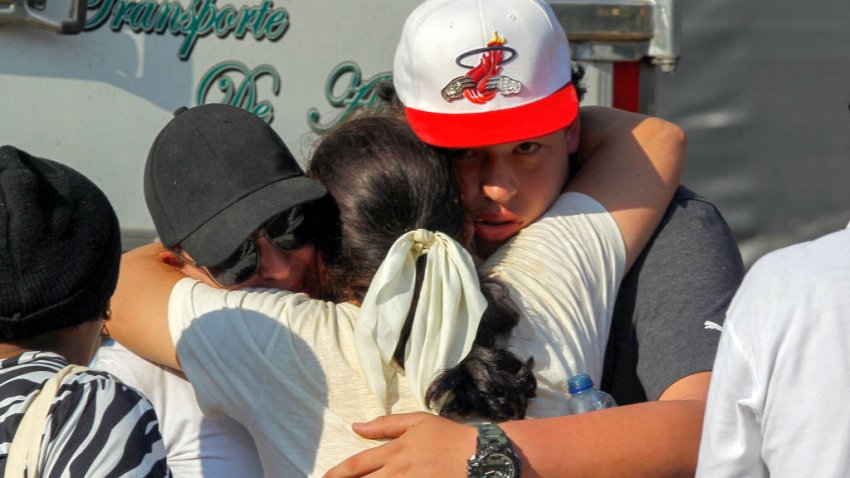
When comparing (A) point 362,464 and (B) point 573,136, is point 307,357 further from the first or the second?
(B) point 573,136

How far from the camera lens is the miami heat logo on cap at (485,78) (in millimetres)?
2137

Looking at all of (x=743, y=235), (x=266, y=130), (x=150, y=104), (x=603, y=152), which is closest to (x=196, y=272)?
(x=266, y=130)

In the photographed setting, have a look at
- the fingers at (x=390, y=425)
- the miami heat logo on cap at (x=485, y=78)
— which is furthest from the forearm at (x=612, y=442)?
the miami heat logo on cap at (x=485, y=78)

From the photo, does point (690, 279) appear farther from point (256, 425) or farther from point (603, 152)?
point (256, 425)

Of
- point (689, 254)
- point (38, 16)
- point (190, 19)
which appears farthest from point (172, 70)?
point (689, 254)

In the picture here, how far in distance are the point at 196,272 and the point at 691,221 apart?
3.03 feet

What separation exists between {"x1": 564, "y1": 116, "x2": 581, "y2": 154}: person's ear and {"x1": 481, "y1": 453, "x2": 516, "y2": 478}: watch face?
0.82m

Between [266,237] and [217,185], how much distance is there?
124 mm

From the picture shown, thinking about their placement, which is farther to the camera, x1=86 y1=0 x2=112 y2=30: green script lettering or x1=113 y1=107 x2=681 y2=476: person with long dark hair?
x1=86 y1=0 x2=112 y2=30: green script lettering

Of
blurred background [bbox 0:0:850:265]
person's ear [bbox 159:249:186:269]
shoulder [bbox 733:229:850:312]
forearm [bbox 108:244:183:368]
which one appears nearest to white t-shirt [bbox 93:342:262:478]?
forearm [bbox 108:244:183:368]

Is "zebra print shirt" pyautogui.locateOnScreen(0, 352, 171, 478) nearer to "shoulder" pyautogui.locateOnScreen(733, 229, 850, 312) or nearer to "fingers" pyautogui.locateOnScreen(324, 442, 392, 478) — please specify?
"fingers" pyautogui.locateOnScreen(324, 442, 392, 478)

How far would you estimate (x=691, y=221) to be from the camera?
7.34ft

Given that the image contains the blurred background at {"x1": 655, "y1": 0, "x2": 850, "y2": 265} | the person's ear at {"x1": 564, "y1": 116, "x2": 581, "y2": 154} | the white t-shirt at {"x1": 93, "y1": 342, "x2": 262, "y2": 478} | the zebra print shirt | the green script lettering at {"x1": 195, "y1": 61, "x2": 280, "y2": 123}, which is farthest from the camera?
the blurred background at {"x1": 655, "y1": 0, "x2": 850, "y2": 265}

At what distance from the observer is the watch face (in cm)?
173
